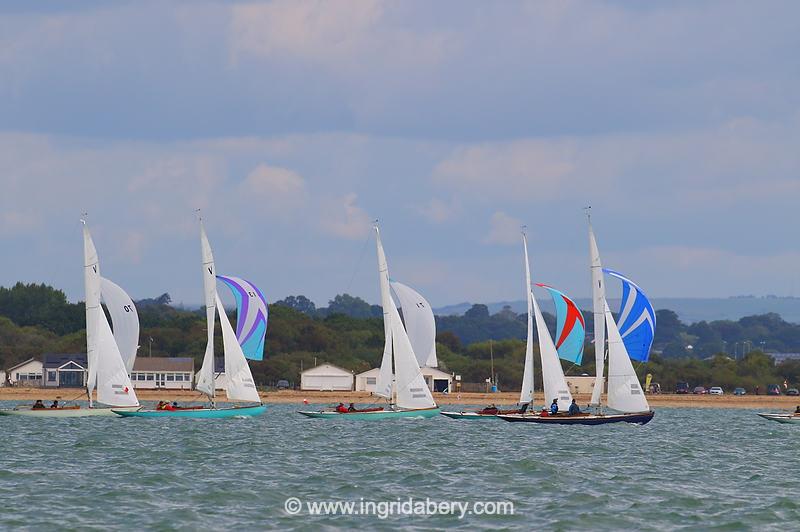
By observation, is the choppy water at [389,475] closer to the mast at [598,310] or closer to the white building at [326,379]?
the mast at [598,310]

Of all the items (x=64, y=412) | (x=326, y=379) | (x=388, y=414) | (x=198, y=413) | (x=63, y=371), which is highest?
(x=63, y=371)

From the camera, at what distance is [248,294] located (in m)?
83.9

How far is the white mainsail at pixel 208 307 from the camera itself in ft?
275

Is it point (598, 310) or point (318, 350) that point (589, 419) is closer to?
point (598, 310)

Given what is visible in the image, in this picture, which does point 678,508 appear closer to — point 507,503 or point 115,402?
point 507,503

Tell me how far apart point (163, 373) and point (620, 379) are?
82.6 metres

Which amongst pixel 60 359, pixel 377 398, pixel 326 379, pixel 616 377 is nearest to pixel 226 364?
pixel 616 377

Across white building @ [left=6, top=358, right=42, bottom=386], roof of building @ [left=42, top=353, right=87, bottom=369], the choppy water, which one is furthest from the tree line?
the choppy water

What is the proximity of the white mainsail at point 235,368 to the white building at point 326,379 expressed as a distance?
6353 cm

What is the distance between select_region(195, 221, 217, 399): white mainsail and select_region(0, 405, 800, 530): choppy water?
8.97 meters

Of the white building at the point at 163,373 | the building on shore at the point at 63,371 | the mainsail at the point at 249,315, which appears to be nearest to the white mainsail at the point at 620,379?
the mainsail at the point at 249,315

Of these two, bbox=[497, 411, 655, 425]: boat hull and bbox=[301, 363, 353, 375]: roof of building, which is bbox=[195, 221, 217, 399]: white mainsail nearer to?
bbox=[497, 411, 655, 425]: boat hull

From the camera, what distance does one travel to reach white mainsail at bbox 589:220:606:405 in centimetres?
7506

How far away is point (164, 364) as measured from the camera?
492 ft
